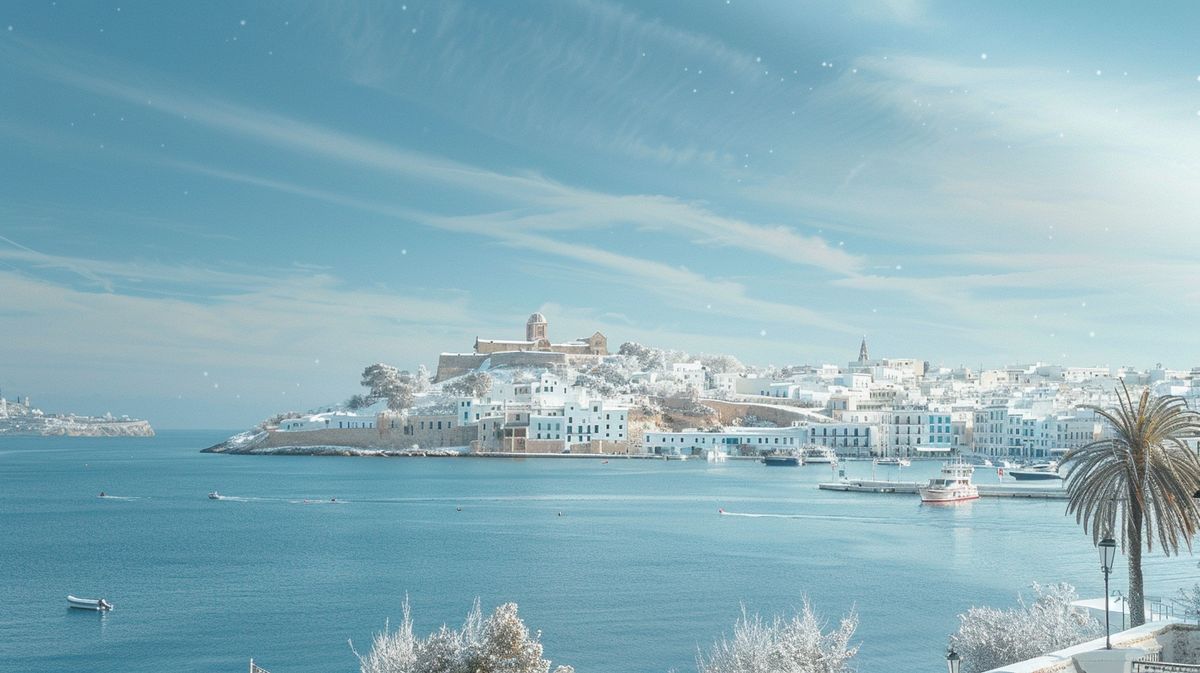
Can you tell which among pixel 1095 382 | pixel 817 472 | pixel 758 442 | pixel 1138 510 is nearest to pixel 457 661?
pixel 1138 510

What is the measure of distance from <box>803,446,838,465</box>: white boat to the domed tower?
120ft

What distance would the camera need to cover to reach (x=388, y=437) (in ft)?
270

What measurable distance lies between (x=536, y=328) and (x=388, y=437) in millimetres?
30093

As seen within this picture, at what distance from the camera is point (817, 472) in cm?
6825

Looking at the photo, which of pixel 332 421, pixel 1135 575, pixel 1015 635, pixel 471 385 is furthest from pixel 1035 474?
pixel 332 421

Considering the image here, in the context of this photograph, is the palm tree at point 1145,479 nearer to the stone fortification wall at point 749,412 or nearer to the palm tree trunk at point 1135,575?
the palm tree trunk at point 1135,575

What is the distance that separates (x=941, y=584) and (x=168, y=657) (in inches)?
613

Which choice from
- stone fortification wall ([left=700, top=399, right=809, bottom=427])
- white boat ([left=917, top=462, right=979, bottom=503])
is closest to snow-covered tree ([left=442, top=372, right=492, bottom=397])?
stone fortification wall ([left=700, top=399, right=809, bottom=427])

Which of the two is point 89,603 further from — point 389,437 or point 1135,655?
point 389,437

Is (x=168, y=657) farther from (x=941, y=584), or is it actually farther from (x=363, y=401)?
(x=363, y=401)

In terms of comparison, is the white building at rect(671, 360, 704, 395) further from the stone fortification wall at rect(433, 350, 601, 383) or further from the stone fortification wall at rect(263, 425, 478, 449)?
the stone fortification wall at rect(263, 425, 478, 449)

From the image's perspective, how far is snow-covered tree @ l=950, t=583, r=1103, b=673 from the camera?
41.4 ft

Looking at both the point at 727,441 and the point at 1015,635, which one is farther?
the point at 727,441

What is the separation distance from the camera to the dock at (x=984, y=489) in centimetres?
4653
